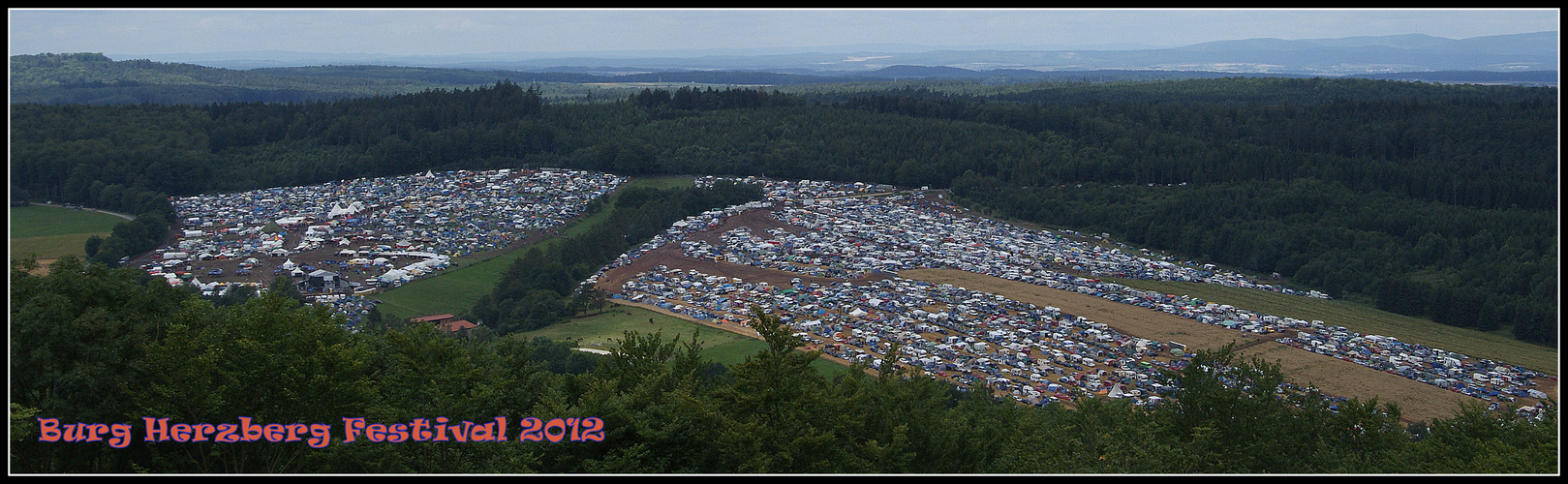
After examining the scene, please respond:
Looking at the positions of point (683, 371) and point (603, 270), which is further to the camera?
point (603, 270)

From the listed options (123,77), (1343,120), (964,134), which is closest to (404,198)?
(964,134)

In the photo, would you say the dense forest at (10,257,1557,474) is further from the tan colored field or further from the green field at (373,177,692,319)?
the green field at (373,177,692,319)

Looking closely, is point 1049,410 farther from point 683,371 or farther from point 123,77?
point 123,77

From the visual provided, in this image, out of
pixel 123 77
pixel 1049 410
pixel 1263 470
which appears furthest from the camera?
pixel 123 77

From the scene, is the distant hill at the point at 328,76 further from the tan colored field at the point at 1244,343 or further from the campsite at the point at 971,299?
the tan colored field at the point at 1244,343

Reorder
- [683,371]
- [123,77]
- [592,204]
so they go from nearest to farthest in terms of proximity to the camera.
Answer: [683,371], [592,204], [123,77]

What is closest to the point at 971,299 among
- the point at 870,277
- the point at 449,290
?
the point at 870,277

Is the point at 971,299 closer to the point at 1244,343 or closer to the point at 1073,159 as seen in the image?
the point at 1244,343
